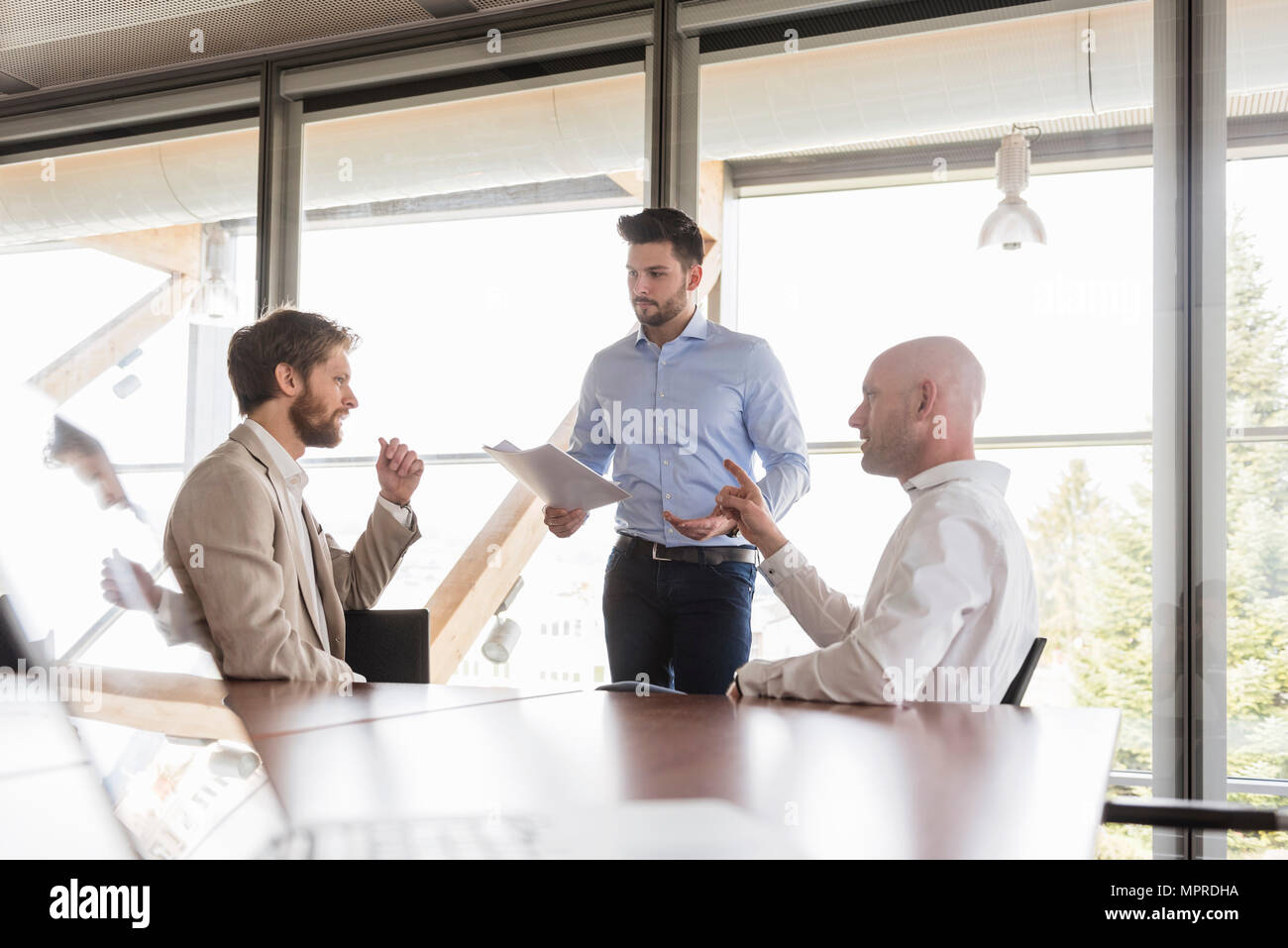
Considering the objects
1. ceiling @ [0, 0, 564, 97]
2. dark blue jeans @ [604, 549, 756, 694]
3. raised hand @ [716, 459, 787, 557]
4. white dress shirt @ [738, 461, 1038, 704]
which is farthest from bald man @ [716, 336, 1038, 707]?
ceiling @ [0, 0, 564, 97]

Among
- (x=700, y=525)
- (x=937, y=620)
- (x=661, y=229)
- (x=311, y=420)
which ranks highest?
(x=661, y=229)

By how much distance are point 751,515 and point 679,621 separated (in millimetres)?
809

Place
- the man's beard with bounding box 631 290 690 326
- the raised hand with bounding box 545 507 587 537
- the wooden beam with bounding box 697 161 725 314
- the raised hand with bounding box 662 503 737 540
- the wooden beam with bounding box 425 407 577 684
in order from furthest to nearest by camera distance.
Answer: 1. the wooden beam with bounding box 425 407 577 684
2. the wooden beam with bounding box 697 161 725 314
3. the man's beard with bounding box 631 290 690 326
4. the raised hand with bounding box 545 507 587 537
5. the raised hand with bounding box 662 503 737 540

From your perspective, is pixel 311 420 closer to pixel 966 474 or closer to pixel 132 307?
pixel 966 474

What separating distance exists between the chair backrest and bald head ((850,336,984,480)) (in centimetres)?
36

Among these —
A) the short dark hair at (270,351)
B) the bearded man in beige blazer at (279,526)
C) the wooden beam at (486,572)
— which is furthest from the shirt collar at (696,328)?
the short dark hair at (270,351)

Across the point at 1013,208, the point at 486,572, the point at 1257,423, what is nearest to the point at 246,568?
the point at 486,572

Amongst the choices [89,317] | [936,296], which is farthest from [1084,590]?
[89,317]

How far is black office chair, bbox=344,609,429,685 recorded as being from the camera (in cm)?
252

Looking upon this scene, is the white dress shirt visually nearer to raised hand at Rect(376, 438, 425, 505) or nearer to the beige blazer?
the beige blazer

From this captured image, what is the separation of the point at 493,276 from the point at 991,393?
1867 mm

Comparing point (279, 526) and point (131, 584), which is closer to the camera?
point (279, 526)

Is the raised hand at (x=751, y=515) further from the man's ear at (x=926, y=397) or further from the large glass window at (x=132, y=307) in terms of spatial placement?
the large glass window at (x=132, y=307)

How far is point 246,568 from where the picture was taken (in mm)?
1973
